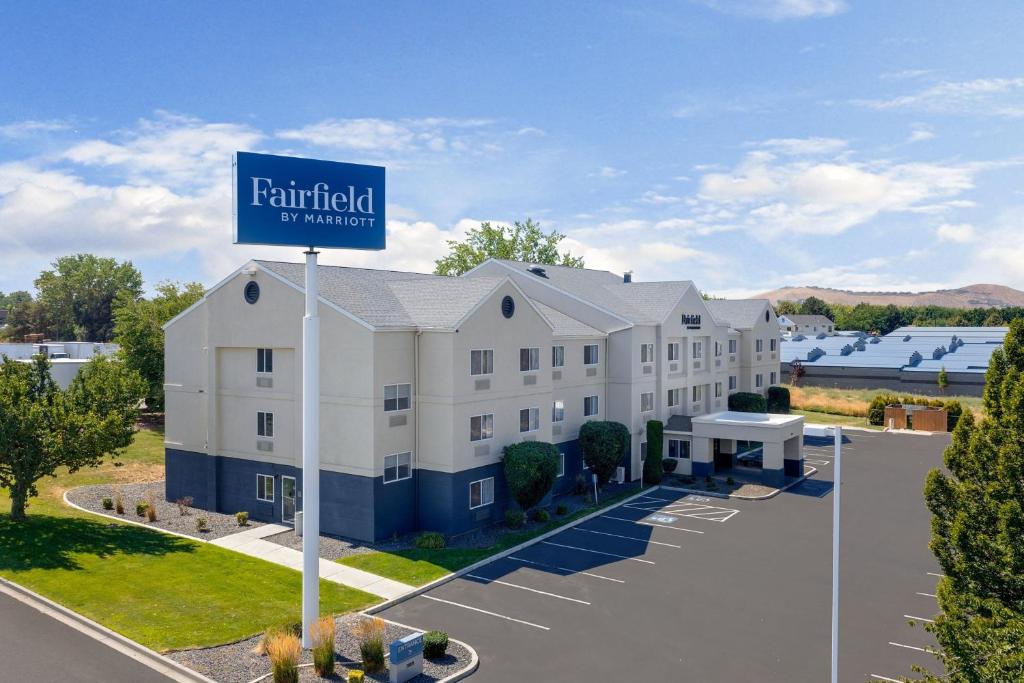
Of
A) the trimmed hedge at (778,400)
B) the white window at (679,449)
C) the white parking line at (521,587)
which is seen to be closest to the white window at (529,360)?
the white parking line at (521,587)

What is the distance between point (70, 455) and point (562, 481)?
23727mm

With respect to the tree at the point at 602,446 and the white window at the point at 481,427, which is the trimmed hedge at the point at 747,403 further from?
the white window at the point at 481,427

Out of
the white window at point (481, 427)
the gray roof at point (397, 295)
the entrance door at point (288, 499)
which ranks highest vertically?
the gray roof at point (397, 295)

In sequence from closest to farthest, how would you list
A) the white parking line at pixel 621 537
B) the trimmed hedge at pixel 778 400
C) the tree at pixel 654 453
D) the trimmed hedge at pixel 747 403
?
the white parking line at pixel 621 537, the tree at pixel 654 453, the trimmed hedge at pixel 747 403, the trimmed hedge at pixel 778 400

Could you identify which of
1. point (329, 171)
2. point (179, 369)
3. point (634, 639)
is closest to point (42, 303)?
point (179, 369)

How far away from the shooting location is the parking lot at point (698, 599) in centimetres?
1998

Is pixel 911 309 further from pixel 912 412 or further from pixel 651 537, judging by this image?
pixel 651 537

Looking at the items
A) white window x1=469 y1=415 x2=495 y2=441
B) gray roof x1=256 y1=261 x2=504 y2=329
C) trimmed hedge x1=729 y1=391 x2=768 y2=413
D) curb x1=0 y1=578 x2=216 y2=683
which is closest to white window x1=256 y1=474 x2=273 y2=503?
gray roof x1=256 y1=261 x2=504 y2=329

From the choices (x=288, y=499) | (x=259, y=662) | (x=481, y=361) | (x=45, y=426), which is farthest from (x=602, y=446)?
(x=45, y=426)

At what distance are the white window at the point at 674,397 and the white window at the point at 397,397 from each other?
2197 cm

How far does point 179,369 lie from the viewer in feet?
124

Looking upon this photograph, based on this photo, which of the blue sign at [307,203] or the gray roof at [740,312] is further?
the gray roof at [740,312]

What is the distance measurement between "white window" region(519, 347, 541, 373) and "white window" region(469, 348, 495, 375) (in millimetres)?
2300

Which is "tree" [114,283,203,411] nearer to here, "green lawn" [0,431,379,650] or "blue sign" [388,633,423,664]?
"green lawn" [0,431,379,650]
